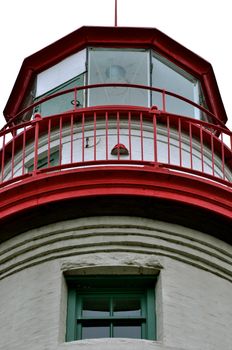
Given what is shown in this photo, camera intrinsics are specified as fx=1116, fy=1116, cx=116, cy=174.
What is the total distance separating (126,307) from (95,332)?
1.91 feet

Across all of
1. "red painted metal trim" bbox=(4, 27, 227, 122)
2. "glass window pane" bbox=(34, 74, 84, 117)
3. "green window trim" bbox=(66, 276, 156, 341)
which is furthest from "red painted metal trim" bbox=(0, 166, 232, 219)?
"red painted metal trim" bbox=(4, 27, 227, 122)

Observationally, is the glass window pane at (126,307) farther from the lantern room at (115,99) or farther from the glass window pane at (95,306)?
the lantern room at (115,99)

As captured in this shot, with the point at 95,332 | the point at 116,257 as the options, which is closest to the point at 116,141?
the point at 116,257

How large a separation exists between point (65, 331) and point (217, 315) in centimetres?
198

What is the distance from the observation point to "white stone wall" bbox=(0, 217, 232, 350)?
14.0m

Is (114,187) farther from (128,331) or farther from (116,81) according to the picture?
(116,81)

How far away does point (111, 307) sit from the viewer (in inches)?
577

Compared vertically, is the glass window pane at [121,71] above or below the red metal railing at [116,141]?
above

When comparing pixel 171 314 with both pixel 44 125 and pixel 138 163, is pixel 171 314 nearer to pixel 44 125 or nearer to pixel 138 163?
pixel 138 163

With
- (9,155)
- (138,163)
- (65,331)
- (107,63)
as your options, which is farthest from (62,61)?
(65,331)

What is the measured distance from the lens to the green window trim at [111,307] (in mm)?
14344

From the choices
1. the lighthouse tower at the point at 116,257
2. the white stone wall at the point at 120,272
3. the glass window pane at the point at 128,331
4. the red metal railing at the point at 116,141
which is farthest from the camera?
the red metal railing at the point at 116,141

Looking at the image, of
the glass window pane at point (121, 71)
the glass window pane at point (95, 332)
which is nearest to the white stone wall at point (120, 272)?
the glass window pane at point (95, 332)

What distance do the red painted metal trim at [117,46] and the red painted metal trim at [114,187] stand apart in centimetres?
604
